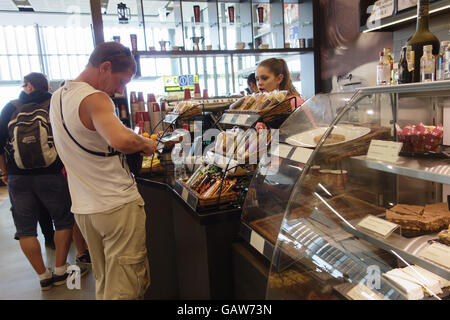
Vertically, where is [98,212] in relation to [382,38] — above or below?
below

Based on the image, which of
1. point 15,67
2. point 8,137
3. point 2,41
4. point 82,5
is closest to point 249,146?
point 8,137

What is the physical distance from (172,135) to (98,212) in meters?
1.14

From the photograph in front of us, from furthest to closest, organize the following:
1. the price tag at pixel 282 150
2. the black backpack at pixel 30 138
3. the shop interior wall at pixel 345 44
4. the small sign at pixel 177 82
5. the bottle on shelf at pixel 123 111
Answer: the small sign at pixel 177 82 → the bottle on shelf at pixel 123 111 → the shop interior wall at pixel 345 44 → the black backpack at pixel 30 138 → the price tag at pixel 282 150

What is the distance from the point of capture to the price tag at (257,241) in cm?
143

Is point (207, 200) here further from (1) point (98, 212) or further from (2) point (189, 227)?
(1) point (98, 212)

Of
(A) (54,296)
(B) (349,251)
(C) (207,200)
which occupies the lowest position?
(A) (54,296)

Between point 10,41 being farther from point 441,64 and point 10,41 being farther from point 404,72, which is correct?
point 441,64

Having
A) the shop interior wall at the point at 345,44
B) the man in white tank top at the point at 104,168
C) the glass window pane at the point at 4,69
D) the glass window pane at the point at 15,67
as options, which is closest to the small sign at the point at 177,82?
the shop interior wall at the point at 345,44

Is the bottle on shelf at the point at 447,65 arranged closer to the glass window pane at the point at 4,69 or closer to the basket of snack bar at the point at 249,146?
the basket of snack bar at the point at 249,146

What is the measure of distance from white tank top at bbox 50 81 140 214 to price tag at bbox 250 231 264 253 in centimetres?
76

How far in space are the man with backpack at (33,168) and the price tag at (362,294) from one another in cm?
262

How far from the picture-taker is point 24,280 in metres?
3.27

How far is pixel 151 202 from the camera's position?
101 inches

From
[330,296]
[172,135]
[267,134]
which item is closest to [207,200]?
[267,134]
